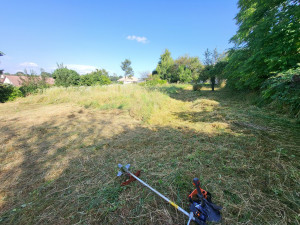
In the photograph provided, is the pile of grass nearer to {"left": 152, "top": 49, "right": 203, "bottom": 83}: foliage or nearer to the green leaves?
the green leaves

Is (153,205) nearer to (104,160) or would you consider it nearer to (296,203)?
(104,160)

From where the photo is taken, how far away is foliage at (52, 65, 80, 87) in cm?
1703

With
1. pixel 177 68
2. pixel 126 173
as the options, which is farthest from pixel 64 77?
pixel 177 68

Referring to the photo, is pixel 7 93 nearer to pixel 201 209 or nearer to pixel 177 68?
pixel 201 209

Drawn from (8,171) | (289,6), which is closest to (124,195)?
(8,171)

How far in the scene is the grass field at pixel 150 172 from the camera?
121 centimetres

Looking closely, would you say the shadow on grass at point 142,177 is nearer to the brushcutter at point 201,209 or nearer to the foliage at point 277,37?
the brushcutter at point 201,209

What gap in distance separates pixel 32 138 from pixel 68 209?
2.87 meters

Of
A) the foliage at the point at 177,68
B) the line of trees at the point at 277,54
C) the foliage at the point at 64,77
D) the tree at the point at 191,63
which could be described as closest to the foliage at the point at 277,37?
the line of trees at the point at 277,54

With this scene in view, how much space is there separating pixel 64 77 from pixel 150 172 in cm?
2129

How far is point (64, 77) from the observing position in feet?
57.0

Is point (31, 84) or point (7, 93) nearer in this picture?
point (7, 93)

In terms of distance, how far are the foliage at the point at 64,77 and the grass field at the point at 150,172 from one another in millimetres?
17056

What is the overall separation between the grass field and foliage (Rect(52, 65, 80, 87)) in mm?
17056
